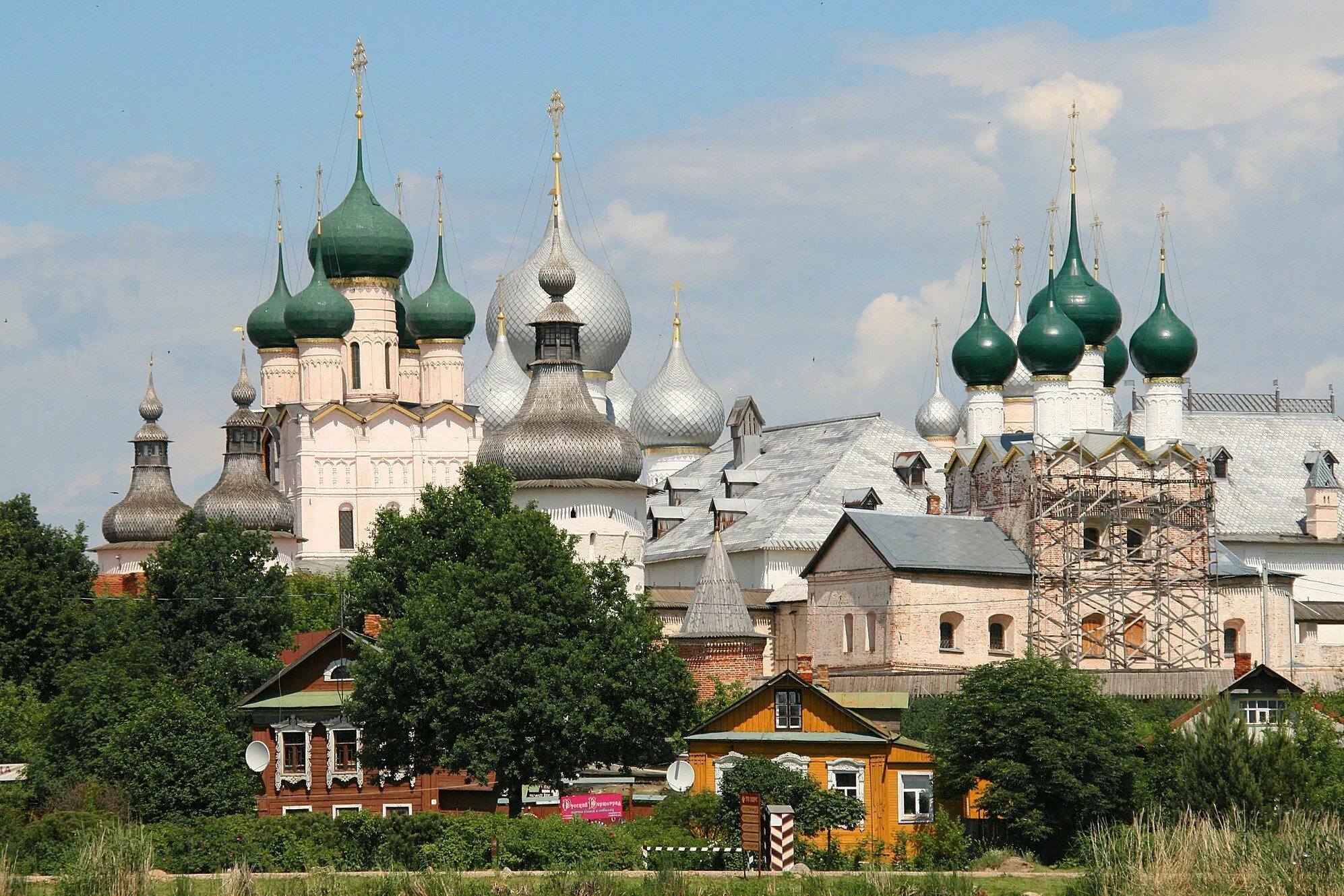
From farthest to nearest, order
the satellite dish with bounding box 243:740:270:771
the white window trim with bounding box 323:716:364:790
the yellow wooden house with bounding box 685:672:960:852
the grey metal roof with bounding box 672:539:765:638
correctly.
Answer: the grey metal roof with bounding box 672:539:765:638, the white window trim with bounding box 323:716:364:790, the satellite dish with bounding box 243:740:270:771, the yellow wooden house with bounding box 685:672:960:852

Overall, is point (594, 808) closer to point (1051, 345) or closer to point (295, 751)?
point (295, 751)

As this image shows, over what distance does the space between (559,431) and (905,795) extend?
905 inches

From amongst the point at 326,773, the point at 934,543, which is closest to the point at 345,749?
the point at 326,773

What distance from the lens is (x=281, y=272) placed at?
75.8 meters

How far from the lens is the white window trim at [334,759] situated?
136 feet

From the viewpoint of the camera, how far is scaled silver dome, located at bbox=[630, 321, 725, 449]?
249 ft

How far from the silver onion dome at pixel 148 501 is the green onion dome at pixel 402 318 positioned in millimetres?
8380

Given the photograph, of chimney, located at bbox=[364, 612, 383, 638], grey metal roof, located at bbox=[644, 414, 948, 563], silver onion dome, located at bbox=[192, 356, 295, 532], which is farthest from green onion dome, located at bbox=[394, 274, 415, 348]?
chimney, located at bbox=[364, 612, 383, 638]

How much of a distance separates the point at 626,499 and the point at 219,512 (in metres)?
14.3

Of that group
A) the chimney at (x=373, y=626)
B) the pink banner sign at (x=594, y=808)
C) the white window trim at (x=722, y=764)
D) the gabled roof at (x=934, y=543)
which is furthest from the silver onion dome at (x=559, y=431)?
the pink banner sign at (x=594, y=808)

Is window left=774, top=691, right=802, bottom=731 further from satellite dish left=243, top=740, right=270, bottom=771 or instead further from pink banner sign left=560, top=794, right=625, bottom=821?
satellite dish left=243, top=740, right=270, bottom=771

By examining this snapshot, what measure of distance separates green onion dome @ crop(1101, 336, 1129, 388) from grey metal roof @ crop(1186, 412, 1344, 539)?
349 centimetres

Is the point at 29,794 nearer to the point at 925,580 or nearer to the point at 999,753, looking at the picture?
the point at 999,753

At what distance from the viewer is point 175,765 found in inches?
1524
